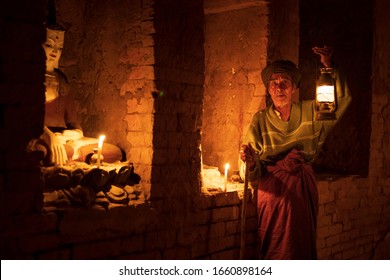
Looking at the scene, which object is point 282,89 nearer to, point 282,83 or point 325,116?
point 282,83

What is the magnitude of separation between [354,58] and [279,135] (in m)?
2.98

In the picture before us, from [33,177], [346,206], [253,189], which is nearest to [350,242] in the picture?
[346,206]

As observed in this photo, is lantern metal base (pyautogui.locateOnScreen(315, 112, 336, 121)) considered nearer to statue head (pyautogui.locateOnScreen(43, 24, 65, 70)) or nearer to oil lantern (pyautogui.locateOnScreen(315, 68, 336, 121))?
oil lantern (pyautogui.locateOnScreen(315, 68, 336, 121))

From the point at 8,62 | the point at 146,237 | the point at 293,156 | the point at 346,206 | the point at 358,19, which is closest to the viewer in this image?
the point at 8,62

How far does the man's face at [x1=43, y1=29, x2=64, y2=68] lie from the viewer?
4.73 m

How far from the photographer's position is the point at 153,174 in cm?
473

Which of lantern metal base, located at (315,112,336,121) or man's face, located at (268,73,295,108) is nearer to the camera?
lantern metal base, located at (315,112,336,121)

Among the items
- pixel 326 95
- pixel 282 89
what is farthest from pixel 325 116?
pixel 282 89

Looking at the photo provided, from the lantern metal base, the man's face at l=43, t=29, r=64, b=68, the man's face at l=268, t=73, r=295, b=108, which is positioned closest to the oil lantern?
the lantern metal base

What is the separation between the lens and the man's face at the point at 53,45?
15.5ft

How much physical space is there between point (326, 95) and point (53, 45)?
2.67 meters

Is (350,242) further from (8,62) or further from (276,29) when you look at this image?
(8,62)

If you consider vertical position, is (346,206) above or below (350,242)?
above

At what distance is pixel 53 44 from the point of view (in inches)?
188
